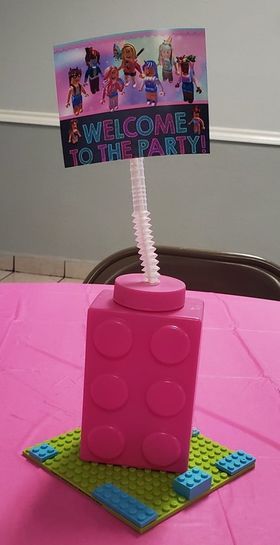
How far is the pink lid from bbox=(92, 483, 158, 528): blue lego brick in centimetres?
17

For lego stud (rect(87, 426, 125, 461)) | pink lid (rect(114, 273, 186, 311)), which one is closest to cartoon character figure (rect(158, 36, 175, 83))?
pink lid (rect(114, 273, 186, 311))

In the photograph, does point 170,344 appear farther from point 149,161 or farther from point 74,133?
point 149,161

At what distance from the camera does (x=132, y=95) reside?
1.77ft

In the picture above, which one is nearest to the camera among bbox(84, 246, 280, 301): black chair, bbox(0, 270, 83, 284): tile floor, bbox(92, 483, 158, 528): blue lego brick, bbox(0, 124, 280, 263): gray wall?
bbox(92, 483, 158, 528): blue lego brick

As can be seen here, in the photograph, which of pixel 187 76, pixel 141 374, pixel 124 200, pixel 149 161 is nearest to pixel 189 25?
pixel 149 161

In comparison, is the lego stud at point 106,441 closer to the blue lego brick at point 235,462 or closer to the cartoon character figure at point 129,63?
the blue lego brick at point 235,462

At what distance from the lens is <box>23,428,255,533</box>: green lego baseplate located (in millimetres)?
534

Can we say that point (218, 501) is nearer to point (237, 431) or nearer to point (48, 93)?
point (237, 431)

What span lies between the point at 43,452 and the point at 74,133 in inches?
12.6

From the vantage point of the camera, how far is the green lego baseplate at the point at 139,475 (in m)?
0.53

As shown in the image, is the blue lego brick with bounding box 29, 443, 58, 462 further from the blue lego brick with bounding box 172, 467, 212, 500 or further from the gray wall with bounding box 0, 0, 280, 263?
the gray wall with bounding box 0, 0, 280, 263

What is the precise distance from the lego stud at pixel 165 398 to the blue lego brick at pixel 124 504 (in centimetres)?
8

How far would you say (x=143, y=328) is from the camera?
1.82ft

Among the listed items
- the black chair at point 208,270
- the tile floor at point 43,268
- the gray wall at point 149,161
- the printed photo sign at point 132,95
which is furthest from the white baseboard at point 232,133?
the printed photo sign at point 132,95
